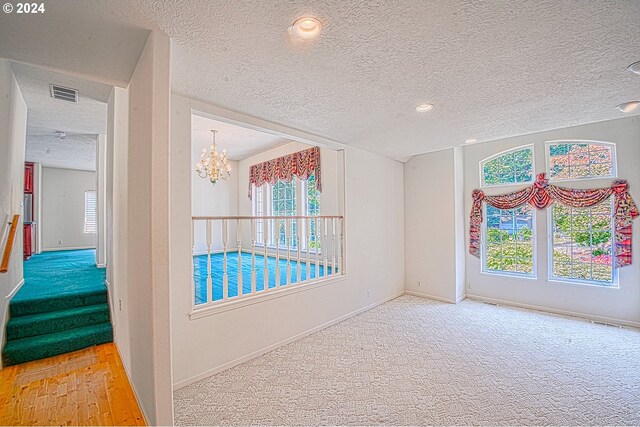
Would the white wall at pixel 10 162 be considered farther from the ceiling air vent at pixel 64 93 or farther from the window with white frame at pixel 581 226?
the window with white frame at pixel 581 226

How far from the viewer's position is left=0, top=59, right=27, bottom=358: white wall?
236cm

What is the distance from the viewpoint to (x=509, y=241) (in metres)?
4.52

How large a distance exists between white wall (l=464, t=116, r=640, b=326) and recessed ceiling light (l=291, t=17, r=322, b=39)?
420 centimetres

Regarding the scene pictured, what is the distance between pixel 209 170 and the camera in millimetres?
5227

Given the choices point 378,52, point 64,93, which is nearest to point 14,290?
point 64,93

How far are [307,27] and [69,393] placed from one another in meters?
3.25

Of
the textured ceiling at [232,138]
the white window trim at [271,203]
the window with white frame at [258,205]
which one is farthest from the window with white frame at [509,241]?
the window with white frame at [258,205]

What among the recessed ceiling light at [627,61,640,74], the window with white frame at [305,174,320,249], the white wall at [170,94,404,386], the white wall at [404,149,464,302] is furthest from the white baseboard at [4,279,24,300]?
the recessed ceiling light at [627,61,640,74]

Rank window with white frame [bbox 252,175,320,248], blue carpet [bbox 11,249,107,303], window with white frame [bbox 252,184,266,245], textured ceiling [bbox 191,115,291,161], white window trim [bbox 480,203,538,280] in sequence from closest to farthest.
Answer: blue carpet [bbox 11,249,107,303], white window trim [bbox 480,203,538,280], textured ceiling [bbox 191,115,291,161], window with white frame [bbox 252,175,320,248], window with white frame [bbox 252,184,266,245]

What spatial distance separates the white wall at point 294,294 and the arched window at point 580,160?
2274mm

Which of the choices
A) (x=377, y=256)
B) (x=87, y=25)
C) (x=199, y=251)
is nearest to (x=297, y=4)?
(x=87, y=25)

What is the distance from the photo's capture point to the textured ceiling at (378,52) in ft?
4.76

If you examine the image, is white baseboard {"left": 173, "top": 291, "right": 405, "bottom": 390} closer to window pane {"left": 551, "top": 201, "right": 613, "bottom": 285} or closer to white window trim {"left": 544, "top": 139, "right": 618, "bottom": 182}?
window pane {"left": 551, "top": 201, "right": 613, "bottom": 285}

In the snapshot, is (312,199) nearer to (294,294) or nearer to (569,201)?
(294,294)
